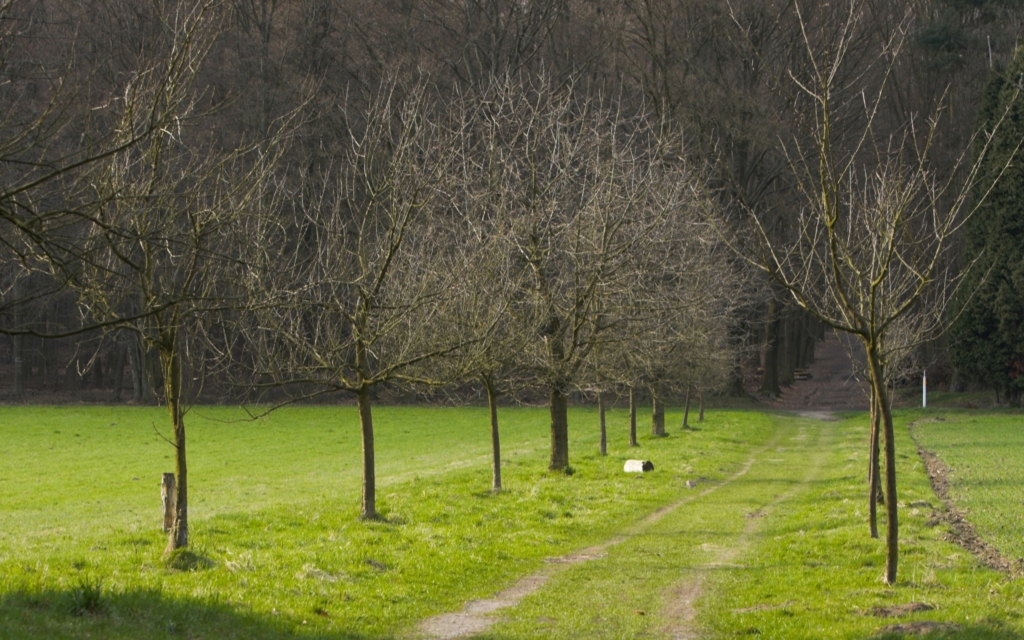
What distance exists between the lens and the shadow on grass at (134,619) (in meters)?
8.21

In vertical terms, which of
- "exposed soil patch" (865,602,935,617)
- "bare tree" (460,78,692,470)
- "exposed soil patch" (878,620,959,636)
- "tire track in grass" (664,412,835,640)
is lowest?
"tire track in grass" (664,412,835,640)

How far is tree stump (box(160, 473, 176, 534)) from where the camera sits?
13266 mm

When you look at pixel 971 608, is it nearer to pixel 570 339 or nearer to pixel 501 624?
pixel 501 624

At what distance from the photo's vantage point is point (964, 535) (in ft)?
49.8

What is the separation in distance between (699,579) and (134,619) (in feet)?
22.4

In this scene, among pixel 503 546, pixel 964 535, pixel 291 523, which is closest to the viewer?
pixel 503 546

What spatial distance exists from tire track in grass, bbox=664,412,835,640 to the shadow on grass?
313 cm

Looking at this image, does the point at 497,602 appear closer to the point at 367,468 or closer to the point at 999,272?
the point at 367,468

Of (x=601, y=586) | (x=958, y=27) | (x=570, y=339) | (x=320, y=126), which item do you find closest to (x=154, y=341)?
(x=601, y=586)

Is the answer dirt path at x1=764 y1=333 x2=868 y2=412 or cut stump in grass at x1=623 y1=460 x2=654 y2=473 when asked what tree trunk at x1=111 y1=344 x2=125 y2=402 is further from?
cut stump in grass at x1=623 y1=460 x2=654 y2=473

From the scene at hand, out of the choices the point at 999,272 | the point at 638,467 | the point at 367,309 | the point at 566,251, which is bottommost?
the point at 638,467

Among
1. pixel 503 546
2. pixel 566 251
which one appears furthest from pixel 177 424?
pixel 566 251

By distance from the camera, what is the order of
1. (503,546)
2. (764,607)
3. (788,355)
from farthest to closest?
1. (788,355)
2. (503,546)
3. (764,607)

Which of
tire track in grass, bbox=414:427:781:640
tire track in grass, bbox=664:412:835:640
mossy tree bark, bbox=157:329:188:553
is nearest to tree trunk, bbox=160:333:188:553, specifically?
mossy tree bark, bbox=157:329:188:553
